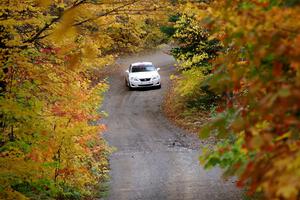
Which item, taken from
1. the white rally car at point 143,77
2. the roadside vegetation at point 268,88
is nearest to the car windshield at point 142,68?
the white rally car at point 143,77

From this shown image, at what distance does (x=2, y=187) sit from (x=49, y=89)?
1.95 metres

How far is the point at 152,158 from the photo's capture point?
1576cm

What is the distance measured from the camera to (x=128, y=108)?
76.1 ft

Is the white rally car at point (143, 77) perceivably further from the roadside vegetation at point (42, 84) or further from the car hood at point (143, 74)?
the roadside vegetation at point (42, 84)

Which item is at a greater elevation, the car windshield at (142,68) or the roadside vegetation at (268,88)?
the roadside vegetation at (268,88)

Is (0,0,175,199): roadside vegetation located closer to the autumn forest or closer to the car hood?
the autumn forest

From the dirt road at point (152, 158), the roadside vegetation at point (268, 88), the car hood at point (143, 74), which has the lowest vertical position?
the car hood at point (143, 74)

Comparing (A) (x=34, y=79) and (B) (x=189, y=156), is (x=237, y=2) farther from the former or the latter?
(B) (x=189, y=156)

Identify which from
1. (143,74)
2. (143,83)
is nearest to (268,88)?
(143,74)

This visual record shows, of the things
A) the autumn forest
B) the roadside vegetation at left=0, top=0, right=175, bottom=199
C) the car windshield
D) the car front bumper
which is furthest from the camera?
the car windshield

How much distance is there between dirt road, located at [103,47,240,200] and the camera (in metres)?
12.3

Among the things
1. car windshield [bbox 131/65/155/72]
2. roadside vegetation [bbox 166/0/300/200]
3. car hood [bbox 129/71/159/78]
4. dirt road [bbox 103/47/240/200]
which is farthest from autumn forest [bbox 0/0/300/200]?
car windshield [bbox 131/65/155/72]

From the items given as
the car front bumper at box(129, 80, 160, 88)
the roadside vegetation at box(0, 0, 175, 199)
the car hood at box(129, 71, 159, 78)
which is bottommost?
the car front bumper at box(129, 80, 160, 88)

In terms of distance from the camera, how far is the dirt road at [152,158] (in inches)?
484
